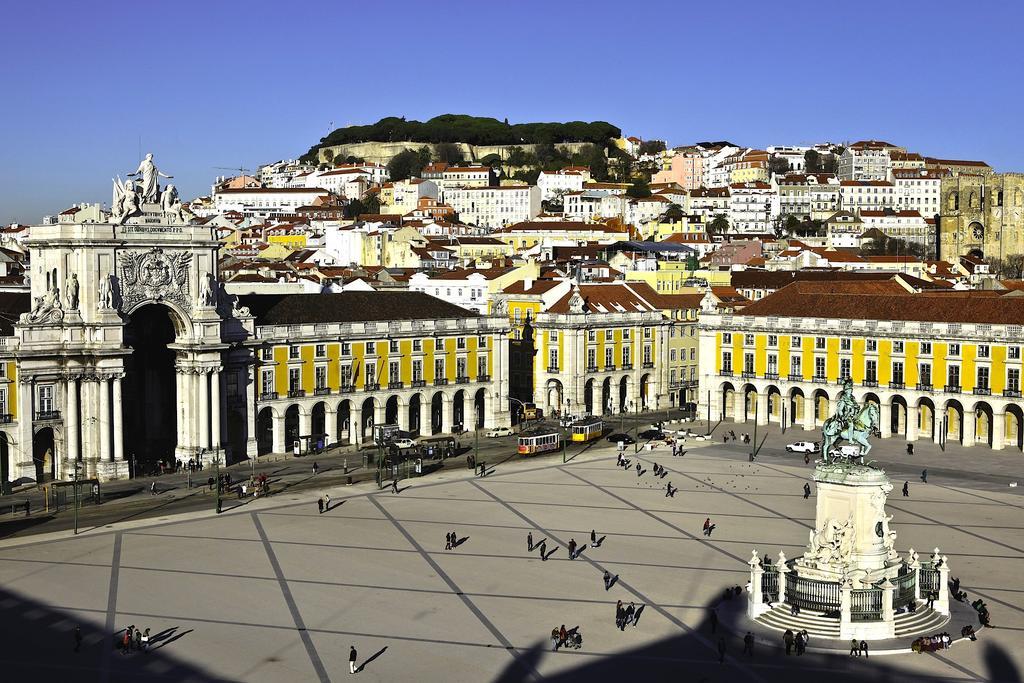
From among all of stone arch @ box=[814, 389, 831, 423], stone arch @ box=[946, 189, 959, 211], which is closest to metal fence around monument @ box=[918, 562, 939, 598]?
stone arch @ box=[814, 389, 831, 423]

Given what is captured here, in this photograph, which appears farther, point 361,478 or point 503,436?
point 503,436

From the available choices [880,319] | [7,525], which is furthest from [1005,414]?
[7,525]

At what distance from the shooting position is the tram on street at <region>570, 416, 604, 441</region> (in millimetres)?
81688

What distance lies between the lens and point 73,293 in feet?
225

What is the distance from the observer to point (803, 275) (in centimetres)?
11900

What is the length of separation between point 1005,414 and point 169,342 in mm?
46929

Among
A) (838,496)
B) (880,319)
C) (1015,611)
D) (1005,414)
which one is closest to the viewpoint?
(838,496)

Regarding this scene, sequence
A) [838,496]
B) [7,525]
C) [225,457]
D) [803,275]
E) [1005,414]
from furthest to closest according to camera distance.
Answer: [803,275] < [1005,414] < [225,457] < [7,525] < [838,496]

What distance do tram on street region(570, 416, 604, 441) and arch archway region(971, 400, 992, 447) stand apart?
21.9m

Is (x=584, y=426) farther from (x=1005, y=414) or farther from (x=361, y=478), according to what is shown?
(x=1005, y=414)

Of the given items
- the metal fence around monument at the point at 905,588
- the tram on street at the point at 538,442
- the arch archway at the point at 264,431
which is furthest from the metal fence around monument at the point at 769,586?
the arch archway at the point at 264,431

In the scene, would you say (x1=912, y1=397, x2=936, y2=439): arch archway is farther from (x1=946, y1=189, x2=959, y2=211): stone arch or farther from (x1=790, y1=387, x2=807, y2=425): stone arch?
(x1=946, y1=189, x2=959, y2=211): stone arch

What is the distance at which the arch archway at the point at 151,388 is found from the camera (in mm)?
73500

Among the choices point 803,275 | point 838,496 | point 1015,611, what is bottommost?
point 1015,611
